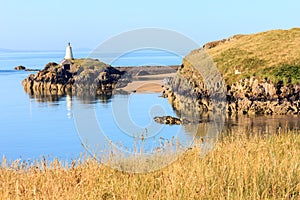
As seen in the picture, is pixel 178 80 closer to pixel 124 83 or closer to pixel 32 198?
pixel 124 83

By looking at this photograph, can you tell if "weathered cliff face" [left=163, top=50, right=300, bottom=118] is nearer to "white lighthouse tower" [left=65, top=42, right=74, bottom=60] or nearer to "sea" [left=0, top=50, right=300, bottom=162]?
"sea" [left=0, top=50, right=300, bottom=162]

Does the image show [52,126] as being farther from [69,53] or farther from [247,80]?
[69,53]

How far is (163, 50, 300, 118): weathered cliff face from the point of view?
154 ft

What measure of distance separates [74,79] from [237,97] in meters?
60.9

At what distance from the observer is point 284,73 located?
50625 millimetres

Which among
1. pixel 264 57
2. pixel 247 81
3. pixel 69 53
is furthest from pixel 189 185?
pixel 69 53

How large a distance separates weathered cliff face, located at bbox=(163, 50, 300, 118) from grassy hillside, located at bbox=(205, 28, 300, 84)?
5.13 ft

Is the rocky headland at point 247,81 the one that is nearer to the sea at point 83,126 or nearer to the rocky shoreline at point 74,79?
the sea at point 83,126

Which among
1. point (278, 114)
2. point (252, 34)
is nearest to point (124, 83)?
point (278, 114)

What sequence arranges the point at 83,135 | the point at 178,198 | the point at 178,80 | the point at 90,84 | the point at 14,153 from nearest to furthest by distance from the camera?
1. the point at 178,198
2. the point at 83,135
3. the point at 14,153
4. the point at 178,80
5. the point at 90,84

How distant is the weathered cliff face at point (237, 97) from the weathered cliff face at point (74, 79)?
3400 centimetres

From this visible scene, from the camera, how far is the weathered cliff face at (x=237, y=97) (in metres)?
47.1

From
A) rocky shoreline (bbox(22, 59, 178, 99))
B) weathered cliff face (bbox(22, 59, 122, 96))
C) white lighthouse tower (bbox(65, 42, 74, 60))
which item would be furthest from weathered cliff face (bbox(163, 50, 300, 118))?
white lighthouse tower (bbox(65, 42, 74, 60))

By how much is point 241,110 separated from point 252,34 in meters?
32.3
